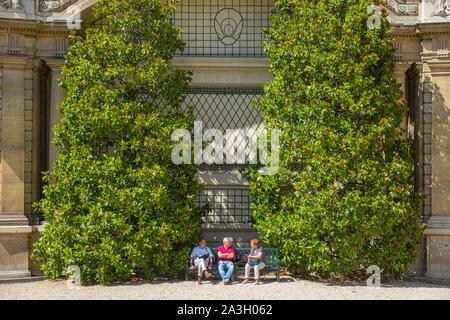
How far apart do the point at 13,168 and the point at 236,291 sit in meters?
5.70

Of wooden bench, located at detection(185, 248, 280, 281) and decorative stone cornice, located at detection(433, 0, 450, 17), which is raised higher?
decorative stone cornice, located at detection(433, 0, 450, 17)

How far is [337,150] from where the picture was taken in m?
15.8

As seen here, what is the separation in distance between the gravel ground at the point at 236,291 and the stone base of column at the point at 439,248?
74cm

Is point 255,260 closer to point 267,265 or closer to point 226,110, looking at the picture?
point 267,265

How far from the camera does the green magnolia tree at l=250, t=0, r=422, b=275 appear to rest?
15727 millimetres

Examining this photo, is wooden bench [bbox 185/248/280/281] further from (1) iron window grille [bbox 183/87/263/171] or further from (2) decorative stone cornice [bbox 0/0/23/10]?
(2) decorative stone cornice [bbox 0/0/23/10]

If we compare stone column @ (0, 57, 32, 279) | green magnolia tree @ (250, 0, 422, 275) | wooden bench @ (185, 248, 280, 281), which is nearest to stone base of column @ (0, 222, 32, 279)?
stone column @ (0, 57, 32, 279)

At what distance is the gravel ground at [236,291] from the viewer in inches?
570

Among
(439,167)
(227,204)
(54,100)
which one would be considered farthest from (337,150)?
(54,100)

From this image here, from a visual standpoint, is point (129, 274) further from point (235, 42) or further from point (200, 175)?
point (235, 42)

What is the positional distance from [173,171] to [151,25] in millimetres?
3033

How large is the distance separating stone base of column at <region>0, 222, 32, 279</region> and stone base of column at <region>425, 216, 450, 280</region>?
8.52m

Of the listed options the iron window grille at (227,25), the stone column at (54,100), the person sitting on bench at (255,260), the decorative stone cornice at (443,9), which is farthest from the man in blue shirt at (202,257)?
the decorative stone cornice at (443,9)

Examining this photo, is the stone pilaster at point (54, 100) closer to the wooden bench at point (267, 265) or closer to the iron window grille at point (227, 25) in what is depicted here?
the iron window grille at point (227, 25)
